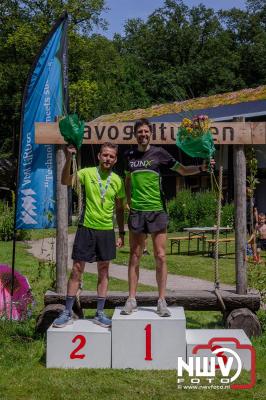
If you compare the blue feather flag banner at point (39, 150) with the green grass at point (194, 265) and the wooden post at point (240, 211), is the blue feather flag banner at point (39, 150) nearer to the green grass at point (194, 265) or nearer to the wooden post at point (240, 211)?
the wooden post at point (240, 211)

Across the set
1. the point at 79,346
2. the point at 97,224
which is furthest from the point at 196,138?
the point at 79,346

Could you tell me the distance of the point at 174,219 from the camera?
21.3m

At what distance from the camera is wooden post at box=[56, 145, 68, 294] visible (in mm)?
6922

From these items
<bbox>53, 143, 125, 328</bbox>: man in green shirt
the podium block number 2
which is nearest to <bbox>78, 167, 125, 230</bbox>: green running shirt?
<bbox>53, 143, 125, 328</bbox>: man in green shirt

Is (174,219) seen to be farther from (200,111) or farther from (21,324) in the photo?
(21,324)

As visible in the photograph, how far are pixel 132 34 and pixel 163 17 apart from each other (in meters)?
3.61

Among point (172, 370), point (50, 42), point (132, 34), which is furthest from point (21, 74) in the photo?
point (172, 370)

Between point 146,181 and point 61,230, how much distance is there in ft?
4.42

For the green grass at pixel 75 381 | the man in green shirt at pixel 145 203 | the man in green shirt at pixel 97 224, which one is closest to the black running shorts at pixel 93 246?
the man in green shirt at pixel 97 224

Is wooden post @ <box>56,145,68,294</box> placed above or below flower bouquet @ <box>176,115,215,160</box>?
below

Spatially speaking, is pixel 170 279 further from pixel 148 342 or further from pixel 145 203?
pixel 148 342

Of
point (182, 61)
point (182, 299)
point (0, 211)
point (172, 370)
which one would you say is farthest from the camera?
point (182, 61)

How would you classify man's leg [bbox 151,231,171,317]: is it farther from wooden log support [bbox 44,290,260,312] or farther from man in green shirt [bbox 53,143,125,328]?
wooden log support [bbox 44,290,260,312]

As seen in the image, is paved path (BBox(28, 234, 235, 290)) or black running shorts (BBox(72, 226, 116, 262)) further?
paved path (BBox(28, 234, 235, 290))
